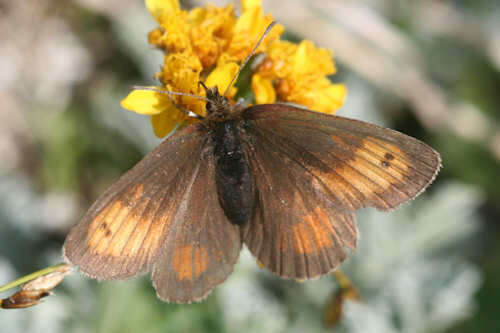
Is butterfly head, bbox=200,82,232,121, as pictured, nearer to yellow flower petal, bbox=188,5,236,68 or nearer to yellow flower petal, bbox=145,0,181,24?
yellow flower petal, bbox=188,5,236,68

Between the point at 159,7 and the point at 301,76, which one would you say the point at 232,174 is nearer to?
the point at 301,76

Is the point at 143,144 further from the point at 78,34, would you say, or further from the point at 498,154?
the point at 498,154

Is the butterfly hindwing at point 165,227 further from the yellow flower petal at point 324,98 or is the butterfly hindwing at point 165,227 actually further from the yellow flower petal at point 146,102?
the yellow flower petal at point 324,98

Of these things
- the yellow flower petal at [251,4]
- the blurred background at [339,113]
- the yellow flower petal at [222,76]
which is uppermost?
the yellow flower petal at [251,4]

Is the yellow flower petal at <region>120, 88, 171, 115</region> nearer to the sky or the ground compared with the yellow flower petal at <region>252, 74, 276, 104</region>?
nearer to the sky

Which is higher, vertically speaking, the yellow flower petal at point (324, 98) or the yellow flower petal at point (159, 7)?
the yellow flower petal at point (159, 7)

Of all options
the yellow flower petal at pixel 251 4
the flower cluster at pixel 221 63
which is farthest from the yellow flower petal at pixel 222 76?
the yellow flower petal at pixel 251 4

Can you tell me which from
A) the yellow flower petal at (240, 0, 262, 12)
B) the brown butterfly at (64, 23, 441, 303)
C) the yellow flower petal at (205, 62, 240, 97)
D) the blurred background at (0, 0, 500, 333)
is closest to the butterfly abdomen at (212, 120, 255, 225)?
the brown butterfly at (64, 23, 441, 303)
